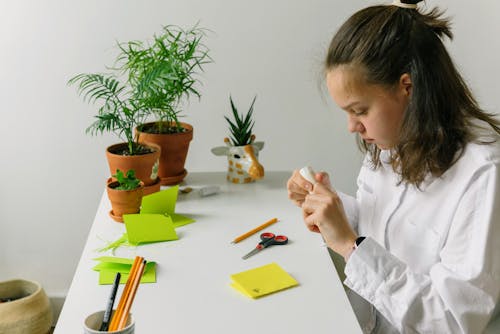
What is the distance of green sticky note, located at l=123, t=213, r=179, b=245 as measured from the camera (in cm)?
141

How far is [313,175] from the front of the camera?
4.53ft

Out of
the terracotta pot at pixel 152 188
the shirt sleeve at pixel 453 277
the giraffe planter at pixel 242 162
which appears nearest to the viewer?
the shirt sleeve at pixel 453 277

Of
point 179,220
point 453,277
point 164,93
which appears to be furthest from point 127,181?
point 453,277

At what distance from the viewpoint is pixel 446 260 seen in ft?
3.71

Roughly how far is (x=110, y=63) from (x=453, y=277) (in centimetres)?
143

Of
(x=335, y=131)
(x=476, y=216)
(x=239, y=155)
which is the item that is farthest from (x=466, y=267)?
(x=335, y=131)

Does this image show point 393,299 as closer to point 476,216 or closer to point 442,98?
point 476,216

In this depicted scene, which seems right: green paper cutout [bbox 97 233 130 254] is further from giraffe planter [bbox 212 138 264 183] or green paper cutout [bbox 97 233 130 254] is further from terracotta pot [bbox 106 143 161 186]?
giraffe planter [bbox 212 138 264 183]

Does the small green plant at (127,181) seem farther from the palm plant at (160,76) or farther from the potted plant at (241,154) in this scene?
the potted plant at (241,154)

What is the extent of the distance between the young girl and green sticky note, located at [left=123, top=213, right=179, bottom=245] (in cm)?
34

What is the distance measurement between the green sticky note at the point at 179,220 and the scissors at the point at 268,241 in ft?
0.66

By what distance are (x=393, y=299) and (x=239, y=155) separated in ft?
2.54

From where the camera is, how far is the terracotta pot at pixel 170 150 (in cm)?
174

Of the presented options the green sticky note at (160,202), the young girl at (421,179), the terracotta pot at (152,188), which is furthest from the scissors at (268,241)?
the terracotta pot at (152,188)
